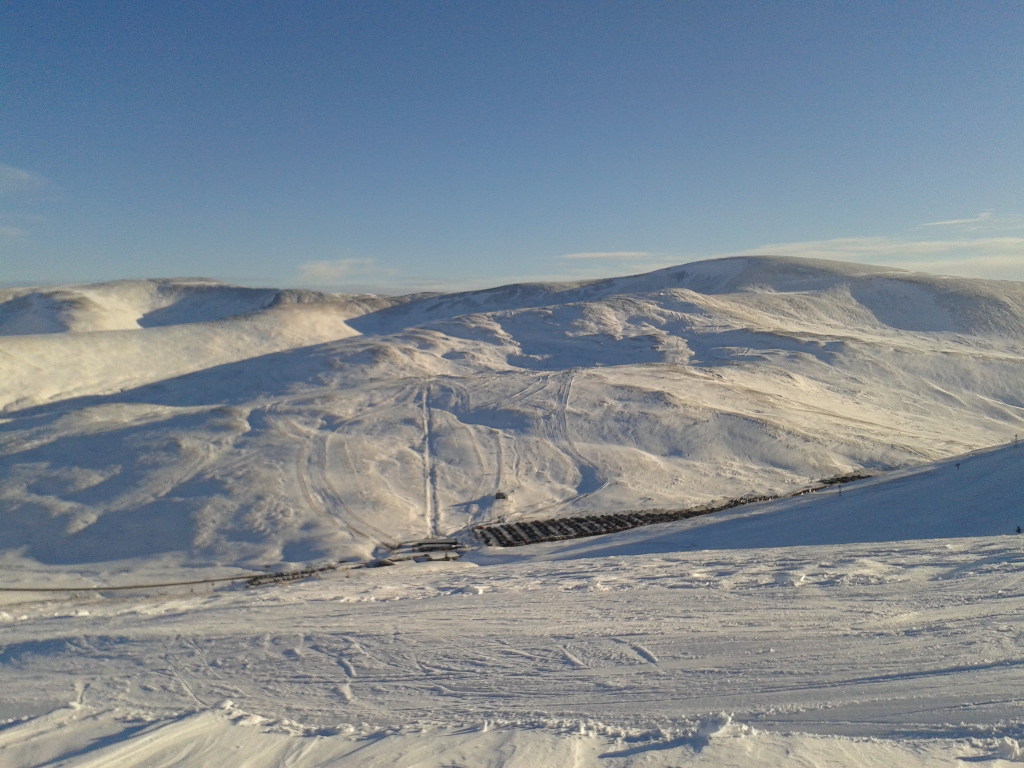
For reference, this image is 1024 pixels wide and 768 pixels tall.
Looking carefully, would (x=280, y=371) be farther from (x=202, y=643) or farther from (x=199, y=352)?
(x=202, y=643)

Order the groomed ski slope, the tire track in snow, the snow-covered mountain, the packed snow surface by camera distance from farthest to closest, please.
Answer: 1. the tire track in snow
2. the snow-covered mountain
3. the packed snow surface
4. the groomed ski slope

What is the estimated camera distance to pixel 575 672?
5984 millimetres

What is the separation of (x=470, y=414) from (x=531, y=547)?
11.9m

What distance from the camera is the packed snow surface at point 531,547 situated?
5.08 meters

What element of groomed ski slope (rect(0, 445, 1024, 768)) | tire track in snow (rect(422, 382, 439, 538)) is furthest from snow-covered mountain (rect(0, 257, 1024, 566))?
groomed ski slope (rect(0, 445, 1024, 768))

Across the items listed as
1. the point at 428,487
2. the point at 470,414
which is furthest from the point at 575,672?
the point at 470,414

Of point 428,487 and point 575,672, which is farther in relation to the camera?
point 428,487

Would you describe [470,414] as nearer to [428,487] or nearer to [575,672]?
[428,487]

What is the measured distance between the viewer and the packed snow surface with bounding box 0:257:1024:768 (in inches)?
200

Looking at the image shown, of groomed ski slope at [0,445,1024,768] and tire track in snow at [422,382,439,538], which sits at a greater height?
groomed ski slope at [0,445,1024,768]

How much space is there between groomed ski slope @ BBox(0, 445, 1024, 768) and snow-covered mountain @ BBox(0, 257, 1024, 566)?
10.3 meters

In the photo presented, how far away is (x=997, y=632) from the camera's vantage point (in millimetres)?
5930

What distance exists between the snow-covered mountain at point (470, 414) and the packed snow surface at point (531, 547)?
166 mm

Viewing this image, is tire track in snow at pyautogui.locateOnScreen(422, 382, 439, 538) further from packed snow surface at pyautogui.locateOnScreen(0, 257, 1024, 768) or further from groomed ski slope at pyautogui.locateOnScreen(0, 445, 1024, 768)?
groomed ski slope at pyautogui.locateOnScreen(0, 445, 1024, 768)
